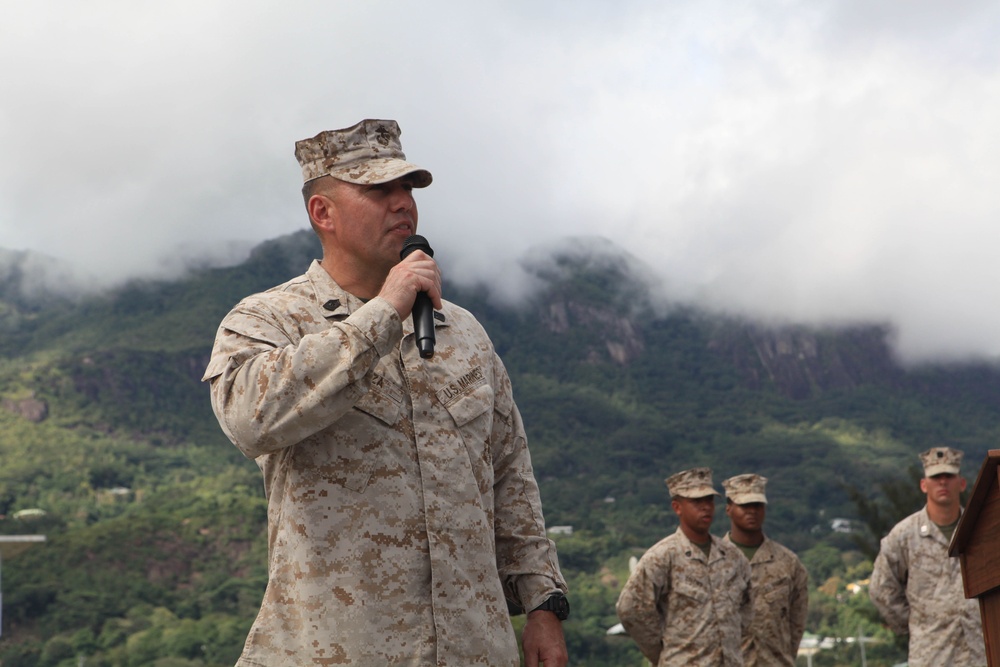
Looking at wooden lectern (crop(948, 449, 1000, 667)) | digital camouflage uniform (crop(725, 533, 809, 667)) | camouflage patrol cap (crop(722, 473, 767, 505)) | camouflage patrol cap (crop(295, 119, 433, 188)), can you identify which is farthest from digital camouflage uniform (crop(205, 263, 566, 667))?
camouflage patrol cap (crop(722, 473, 767, 505))

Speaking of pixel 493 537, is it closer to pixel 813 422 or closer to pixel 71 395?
pixel 71 395

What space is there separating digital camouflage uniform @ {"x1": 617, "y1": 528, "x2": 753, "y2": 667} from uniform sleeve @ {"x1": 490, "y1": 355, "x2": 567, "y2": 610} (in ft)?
15.6

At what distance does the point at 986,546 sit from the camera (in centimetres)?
347

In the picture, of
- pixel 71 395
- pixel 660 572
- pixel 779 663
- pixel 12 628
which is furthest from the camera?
pixel 71 395

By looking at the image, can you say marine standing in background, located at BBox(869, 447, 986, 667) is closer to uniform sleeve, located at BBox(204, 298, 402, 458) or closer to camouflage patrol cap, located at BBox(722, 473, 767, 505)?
camouflage patrol cap, located at BBox(722, 473, 767, 505)

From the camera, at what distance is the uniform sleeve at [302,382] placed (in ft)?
8.74

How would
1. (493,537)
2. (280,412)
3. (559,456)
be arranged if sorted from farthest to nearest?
(559,456) → (493,537) → (280,412)

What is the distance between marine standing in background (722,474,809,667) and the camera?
8.82m

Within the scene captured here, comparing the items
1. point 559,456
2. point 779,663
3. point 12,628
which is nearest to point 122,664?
point 12,628

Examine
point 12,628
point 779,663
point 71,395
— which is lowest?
point 779,663

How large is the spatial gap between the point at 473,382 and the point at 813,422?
8577cm

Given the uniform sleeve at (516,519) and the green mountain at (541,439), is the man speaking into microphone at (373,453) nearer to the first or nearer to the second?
the uniform sleeve at (516,519)

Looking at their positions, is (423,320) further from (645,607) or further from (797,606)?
(797,606)

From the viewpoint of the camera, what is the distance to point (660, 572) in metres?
8.03
